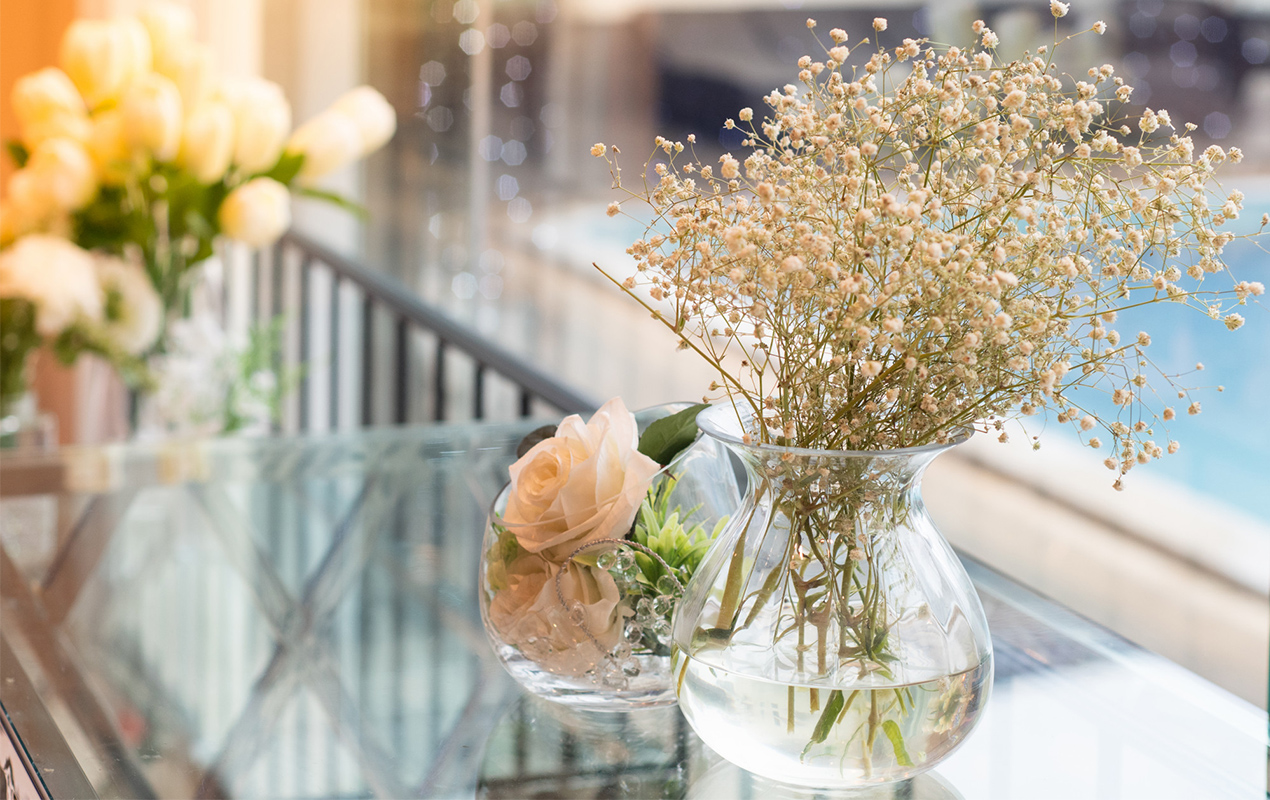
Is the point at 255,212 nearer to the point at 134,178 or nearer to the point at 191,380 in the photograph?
the point at 134,178

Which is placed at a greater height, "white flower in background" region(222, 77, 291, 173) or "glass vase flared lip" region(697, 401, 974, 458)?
"white flower in background" region(222, 77, 291, 173)

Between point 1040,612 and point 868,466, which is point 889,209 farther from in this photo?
point 1040,612

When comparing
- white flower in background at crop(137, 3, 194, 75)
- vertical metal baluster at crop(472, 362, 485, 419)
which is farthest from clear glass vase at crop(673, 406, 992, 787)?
white flower in background at crop(137, 3, 194, 75)

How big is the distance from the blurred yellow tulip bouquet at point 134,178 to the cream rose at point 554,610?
43.3 inches

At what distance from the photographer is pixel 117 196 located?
5.51ft

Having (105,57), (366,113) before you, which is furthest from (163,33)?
(366,113)

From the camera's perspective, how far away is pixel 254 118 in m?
1.59

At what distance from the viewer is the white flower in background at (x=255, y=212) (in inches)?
63.2

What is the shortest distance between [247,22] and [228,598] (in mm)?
2333

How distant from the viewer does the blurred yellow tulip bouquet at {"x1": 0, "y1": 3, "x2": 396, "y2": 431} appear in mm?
1547

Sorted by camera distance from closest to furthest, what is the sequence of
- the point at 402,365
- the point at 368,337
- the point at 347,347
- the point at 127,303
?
the point at 127,303, the point at 402,365, the point at 368,337, the point at 347,347

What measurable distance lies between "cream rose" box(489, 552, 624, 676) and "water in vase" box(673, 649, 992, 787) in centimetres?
8

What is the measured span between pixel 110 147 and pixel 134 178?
0.22ft

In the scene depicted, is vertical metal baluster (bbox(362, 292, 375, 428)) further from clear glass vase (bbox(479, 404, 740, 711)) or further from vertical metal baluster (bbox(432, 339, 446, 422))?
clear glass vase (bbox(479, 404, 740, 711))
